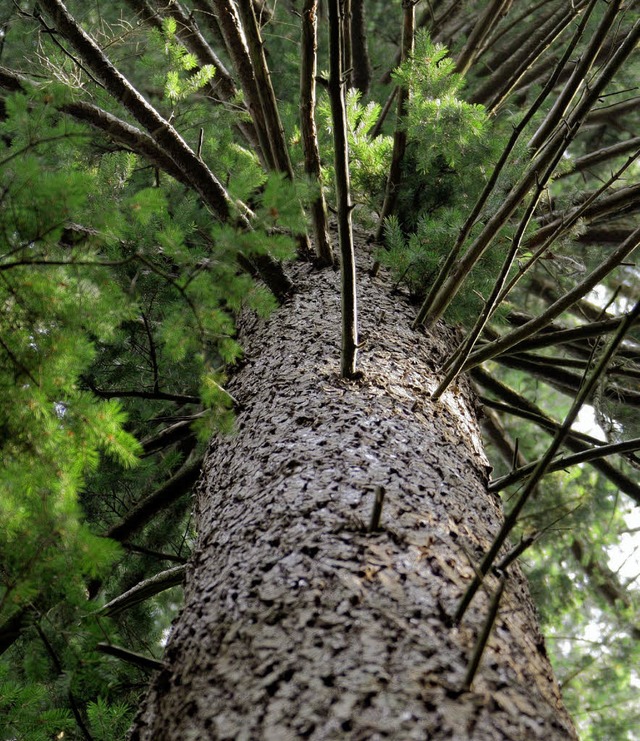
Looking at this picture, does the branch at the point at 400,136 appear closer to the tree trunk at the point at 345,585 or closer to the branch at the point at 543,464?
the tree trunk at the point at 345,585

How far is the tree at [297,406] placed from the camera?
120 cm

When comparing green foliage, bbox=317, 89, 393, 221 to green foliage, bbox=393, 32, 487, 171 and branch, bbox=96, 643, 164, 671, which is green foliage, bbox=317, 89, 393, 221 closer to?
green foliage, bbox=393, 32, 487, 171

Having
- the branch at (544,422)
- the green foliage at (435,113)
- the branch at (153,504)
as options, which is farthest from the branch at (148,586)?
the green foliage at (435,113)

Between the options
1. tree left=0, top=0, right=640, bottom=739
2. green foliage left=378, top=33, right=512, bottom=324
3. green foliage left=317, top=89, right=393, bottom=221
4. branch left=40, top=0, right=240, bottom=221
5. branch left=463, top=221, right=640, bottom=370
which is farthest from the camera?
green foliage left=317, top=89, right=393, bottom=221

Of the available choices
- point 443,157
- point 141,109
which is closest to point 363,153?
point 443,157

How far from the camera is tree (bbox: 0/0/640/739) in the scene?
120 cm

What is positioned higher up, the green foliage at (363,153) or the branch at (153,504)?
the green foliage at (363,153)

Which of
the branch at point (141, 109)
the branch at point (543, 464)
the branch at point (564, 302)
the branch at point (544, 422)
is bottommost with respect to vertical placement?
the branch at point (544, 422)

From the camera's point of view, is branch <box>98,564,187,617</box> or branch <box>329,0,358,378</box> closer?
branch <box>329,0,358,378</box>

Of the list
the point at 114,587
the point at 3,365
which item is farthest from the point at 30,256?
the point at 114,587

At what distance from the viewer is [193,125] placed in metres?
3.37

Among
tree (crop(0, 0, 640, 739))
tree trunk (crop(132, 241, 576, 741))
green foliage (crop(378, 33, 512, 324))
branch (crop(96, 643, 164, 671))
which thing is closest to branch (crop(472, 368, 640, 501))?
tree (crop(0, 0, 640, 739))

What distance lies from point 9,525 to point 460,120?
217 cm

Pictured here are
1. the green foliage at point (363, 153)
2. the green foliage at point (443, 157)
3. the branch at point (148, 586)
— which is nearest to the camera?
the branch at point (148, 586)
